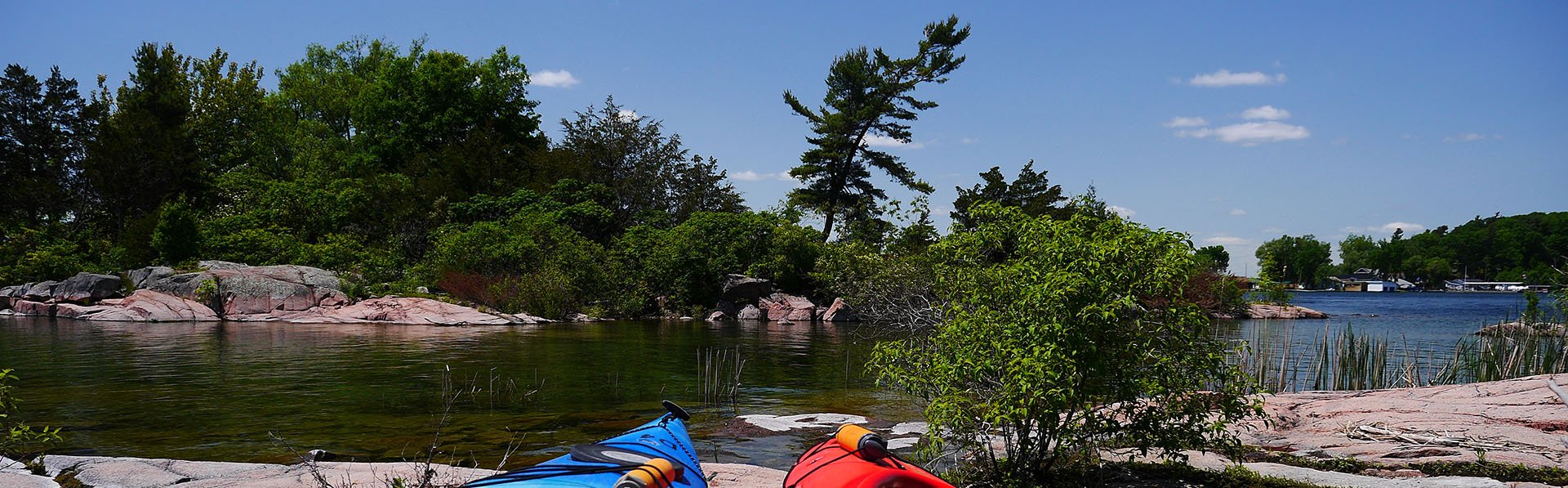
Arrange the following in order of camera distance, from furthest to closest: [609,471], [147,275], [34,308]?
[147,275] < [34,308] < [609,471]

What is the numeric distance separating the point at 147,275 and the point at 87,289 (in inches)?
85.9

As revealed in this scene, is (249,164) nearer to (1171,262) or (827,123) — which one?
(827,123)

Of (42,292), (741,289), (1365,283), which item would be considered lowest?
(42,292)

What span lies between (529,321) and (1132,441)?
30.2 m

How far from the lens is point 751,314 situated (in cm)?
4228

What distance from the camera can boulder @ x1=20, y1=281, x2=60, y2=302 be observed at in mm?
33750

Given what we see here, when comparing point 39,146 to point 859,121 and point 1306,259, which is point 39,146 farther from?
point 1306,259

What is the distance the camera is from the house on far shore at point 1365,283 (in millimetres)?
129250

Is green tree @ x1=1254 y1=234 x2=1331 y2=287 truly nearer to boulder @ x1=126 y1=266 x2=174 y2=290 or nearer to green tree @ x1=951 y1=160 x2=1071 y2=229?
green tree @ x1=951 y1=160 x2=1071 y2=229

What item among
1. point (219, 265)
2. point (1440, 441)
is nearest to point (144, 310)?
point (219, 265)

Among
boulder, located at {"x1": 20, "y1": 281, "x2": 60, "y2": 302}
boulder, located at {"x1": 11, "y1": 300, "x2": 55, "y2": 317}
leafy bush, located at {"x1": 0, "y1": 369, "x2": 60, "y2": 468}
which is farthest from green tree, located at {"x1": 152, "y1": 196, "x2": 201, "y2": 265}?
leafy bush, located at {"x1": 0, "y1": 369, "x2": 60, "y2": 468}

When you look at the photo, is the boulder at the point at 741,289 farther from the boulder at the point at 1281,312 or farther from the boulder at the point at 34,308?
the boulder at the point at 1281,312

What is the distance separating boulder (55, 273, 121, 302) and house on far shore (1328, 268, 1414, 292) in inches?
5359

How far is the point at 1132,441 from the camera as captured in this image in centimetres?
746
